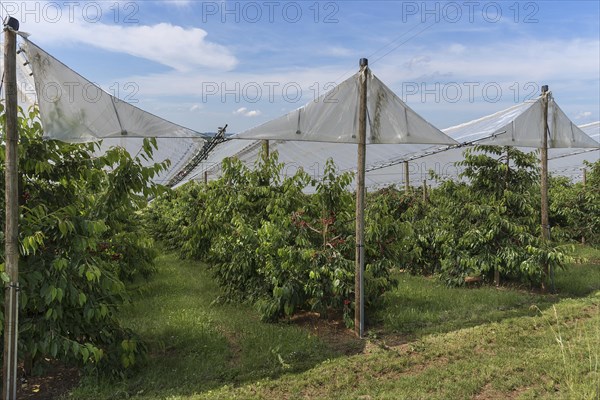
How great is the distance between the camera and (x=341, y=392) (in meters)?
3.57

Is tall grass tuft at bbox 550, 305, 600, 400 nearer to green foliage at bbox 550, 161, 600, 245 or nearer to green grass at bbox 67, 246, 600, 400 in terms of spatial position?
green grass at bbox 67, 246, 600, 400

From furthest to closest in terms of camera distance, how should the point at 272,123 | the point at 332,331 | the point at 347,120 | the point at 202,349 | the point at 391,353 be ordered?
the point at 332,331 < the point at 347,120 < the point at 272,123 < the point at 202,349 < the point at 391,353

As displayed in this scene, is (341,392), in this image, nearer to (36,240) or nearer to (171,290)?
(36,240)

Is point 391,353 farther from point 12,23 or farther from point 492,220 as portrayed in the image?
point 12,23

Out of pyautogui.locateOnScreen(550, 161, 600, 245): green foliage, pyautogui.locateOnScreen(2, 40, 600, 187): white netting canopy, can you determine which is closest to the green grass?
pyautogui.locateOnScreen(2, 40, 600, 187): white netting canopy

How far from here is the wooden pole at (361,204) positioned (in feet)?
15.0

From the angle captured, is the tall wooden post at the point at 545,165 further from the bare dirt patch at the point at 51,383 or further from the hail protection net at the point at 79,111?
the bare dirt patch at the point at 51,383

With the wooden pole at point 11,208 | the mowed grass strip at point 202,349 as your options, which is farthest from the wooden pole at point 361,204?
the wooden pole at point 11,208

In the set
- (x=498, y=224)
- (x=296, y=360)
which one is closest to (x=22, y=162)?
(x=296, y=360)

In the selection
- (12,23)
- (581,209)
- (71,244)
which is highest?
(12,23)

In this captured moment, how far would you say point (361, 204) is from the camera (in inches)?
183

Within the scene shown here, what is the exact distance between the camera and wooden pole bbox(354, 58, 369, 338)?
459cm

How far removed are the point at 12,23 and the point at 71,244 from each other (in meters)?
1.62

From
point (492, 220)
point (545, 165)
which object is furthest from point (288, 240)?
point (545, 165)
